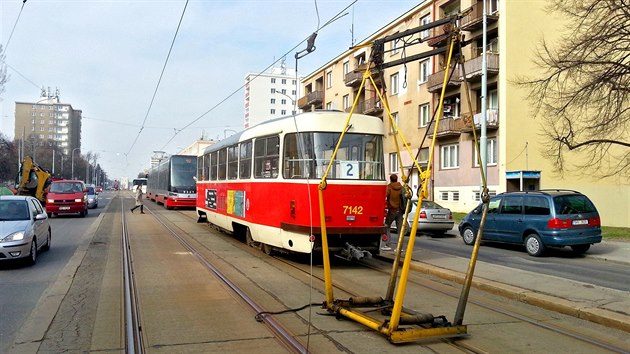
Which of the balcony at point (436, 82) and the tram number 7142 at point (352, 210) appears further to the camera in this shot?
the balcony at point (436, 82)

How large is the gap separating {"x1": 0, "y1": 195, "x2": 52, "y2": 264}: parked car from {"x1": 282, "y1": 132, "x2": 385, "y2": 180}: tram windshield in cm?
538

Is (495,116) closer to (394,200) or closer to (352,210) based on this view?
(394,200)

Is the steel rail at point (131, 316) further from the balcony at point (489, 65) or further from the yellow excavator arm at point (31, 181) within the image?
the balcony at point (489, 65)

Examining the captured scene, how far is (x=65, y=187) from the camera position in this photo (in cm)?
2681

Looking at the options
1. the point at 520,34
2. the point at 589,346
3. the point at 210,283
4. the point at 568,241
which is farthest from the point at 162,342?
the point at 520,34

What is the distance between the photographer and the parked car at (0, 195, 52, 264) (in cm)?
995

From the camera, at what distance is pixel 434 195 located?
35.3 m

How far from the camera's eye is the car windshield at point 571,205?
45.1 feet

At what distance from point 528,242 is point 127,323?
11586 millimetres

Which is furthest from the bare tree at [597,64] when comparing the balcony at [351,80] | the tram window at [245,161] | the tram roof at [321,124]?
the balcony at [351,80]

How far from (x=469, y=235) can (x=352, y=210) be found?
8.05 m

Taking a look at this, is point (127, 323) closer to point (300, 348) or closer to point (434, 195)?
point (300, 348)

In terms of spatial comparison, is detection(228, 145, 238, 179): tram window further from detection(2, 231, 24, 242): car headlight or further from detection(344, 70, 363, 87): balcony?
detection(344, 70, 363, 87): balcony

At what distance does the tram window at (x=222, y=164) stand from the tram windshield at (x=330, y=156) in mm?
4992
